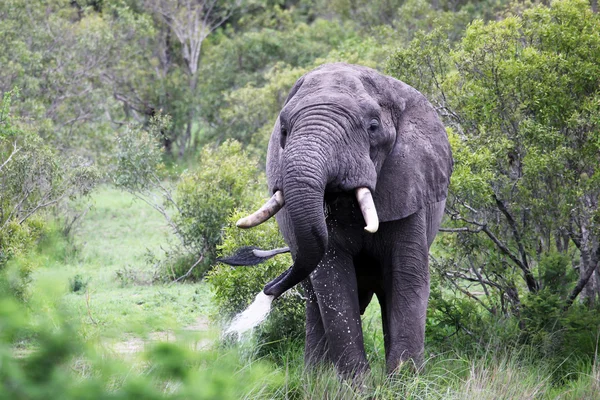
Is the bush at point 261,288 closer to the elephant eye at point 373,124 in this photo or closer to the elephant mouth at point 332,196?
the elephant mouth at point 332,196

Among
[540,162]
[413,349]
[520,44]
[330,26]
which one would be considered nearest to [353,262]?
[413,349]

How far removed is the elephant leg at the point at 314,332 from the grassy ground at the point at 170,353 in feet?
0.48

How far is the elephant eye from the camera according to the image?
230 inches

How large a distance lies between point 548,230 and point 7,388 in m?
7.05

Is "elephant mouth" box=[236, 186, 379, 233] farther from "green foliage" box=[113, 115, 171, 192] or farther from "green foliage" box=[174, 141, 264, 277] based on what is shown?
"green foliage" box=[113, 115, 171, 192]

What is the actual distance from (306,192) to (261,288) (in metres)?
3.17

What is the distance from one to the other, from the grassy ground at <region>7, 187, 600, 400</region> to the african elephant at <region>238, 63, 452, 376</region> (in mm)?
320

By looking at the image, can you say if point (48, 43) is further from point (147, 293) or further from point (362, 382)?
point (362, 382)

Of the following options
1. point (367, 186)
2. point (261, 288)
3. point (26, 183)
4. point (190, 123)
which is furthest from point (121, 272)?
point (190, 123)

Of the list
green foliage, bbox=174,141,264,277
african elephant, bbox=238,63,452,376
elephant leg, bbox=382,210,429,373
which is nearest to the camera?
african elephant, bbox=238,63,452,376

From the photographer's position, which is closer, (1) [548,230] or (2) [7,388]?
(2) [7,388]

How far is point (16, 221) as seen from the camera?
10.4 metres

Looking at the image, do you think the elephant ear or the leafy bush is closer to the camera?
the leafy bush

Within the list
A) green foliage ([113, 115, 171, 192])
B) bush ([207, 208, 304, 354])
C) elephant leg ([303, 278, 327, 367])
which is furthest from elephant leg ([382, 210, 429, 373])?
green foliage ([113, 115, 171, 192])
